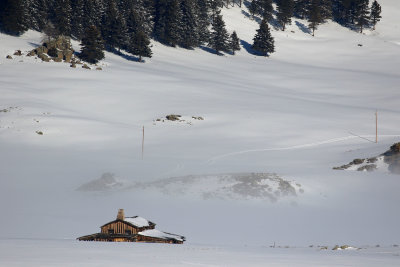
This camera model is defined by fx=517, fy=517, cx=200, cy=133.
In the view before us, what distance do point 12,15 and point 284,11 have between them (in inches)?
2529

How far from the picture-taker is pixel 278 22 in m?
126

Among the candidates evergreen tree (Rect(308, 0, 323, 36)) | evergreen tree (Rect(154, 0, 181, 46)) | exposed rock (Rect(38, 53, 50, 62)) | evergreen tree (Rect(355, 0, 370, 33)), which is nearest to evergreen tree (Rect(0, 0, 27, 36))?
exposed rock (Rect(38, 53, 50, 62))

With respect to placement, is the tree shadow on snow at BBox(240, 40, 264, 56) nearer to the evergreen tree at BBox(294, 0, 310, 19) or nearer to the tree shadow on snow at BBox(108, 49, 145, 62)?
the evergreen tree at BBox(294, 0, 310, 19)

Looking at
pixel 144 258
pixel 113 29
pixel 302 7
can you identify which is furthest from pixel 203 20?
pixel 144 258

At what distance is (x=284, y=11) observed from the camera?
122188 millimetres

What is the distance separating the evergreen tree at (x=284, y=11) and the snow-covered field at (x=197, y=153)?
2574 cm

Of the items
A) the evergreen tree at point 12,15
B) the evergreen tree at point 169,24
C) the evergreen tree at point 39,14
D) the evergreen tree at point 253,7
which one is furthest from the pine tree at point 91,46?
the evergreen tree at point 253,7

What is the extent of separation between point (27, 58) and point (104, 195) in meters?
46.7

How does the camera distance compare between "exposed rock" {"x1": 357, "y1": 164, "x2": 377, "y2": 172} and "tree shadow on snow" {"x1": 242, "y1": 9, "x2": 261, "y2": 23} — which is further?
"tree shadow on snow" {"x1": 242, "y1": 9, "x2": 261, "y2": 23}

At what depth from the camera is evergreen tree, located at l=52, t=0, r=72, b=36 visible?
85.8m

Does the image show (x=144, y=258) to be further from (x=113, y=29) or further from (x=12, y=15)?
(x=113, y=29)

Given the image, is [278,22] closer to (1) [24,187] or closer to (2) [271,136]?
(2) [271,136]

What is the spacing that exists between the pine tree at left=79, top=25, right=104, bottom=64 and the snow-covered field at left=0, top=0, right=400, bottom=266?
3.61 metres

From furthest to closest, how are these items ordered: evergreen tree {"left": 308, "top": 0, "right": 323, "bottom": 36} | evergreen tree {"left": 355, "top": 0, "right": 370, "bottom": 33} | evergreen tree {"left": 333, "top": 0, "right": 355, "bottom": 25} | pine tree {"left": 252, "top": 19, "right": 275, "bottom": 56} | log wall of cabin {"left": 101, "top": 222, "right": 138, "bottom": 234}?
evergreen tree {"left": 333, "top": 0, "right": 355, "bottom": 25} < evergreen tree {"left": 355, "top": 0, "right": 370, "bottom": 33} < evergreen tree {"left": 308, "top": 0, "right": 323, "bottom": 36} < pine tree {"left": 252, "top": 19, "right": 275, "bottom": 56} < log wall of cabin {"left": 101, "top": 222, "right": 138, "bottom": 234}
